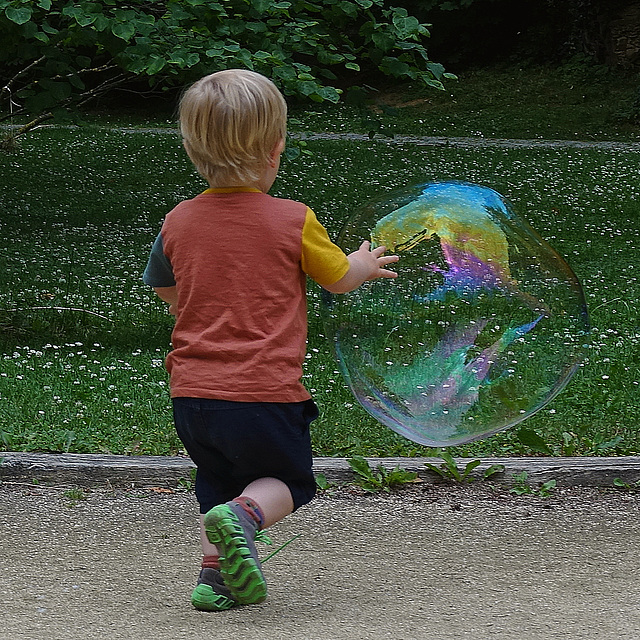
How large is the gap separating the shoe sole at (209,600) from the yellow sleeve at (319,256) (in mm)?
931

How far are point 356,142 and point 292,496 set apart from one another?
15.7m

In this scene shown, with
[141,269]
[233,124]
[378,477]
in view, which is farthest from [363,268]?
[141,269]

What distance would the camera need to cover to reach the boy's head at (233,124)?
281 centimetres

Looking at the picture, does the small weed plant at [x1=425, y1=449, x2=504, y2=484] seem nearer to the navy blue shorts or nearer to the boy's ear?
the navy blue shorts

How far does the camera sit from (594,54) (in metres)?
23.7

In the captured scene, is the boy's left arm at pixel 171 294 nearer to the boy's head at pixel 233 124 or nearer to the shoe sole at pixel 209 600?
the boy's head at pixel 233 124

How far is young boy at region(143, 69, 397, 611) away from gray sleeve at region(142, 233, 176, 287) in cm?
6

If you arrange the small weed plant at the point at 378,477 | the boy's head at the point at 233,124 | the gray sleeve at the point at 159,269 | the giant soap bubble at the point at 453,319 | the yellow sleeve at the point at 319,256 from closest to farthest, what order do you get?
the boy's head at the point at 233,124, the yellow sleeve at the point at 319,256, the gray sleeve at the point at 159,269, the giant soap bubble at the point at 453,319, the small weed plant at the point at 378,477

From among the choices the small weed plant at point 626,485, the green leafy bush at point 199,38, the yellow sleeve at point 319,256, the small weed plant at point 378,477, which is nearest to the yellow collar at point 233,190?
the yellow sleeve at point 319,256

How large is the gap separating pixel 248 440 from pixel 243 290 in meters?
0.40

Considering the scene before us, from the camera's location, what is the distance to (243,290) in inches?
113

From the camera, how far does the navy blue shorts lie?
9.39 ft

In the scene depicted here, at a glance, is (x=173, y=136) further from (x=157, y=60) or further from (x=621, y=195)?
(x=157, y=60)

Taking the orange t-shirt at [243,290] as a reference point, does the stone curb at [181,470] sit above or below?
below
